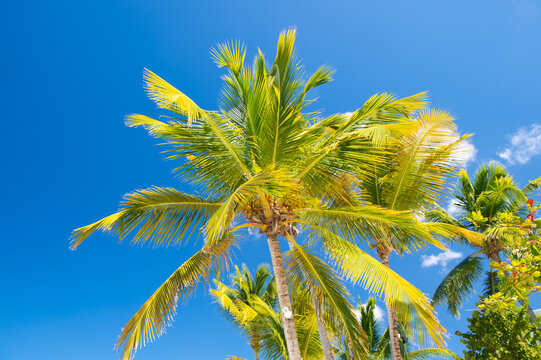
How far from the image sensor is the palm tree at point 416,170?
28.0 ft

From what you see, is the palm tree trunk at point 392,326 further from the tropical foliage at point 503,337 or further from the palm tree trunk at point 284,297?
the tropical foliage at point 503,337

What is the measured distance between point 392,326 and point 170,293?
5334mm

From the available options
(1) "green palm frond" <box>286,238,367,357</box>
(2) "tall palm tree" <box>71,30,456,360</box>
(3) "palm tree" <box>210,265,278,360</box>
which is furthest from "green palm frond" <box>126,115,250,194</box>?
(3) "palm tree" <box>210,265,278,360</box>

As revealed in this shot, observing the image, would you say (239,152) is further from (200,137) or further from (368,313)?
(368,313)

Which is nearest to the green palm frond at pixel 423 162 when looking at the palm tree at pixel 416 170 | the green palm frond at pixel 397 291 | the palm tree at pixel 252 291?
the palm tree at pixel 416 170

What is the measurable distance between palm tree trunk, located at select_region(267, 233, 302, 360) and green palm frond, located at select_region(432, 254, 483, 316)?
9.23 m

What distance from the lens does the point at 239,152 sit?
7121 mm

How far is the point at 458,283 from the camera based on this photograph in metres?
14.2

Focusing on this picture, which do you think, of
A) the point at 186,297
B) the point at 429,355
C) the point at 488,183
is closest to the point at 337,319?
the point at 186,297

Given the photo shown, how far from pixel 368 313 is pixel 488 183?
6.25m

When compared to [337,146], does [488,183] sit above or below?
above

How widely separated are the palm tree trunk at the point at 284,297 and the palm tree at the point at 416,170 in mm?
2226

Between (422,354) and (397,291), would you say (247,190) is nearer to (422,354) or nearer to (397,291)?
(397,291)

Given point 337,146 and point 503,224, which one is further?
point 337,146
